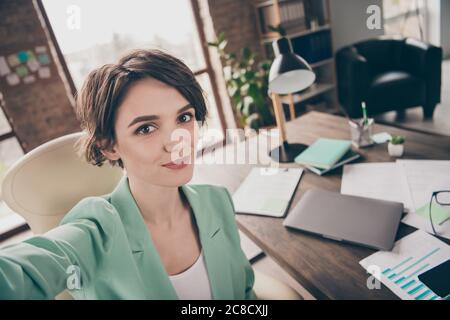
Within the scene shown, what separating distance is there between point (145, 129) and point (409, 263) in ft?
2.43

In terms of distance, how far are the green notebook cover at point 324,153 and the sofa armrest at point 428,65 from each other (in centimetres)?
233

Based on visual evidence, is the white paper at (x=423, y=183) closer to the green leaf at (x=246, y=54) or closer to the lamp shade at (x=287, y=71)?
the lamp shade at (x=287, y=71)

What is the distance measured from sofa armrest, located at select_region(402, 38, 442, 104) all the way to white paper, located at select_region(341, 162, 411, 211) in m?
2.47

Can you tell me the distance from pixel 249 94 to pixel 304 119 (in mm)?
1554

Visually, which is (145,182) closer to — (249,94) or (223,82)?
(249,94)

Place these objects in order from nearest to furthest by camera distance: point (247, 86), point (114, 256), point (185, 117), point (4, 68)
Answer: point (114, 256) < point (185, 117) < point (4, 68) < point (247, 86)

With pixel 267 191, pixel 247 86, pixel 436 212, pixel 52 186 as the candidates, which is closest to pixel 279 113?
pixel 267 191

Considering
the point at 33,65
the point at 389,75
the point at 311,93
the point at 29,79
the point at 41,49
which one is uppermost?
the point at 41,49

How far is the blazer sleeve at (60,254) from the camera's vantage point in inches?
21.4

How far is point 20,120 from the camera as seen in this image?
9.21ft

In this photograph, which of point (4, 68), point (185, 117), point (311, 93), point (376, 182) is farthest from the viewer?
point (311, 93)

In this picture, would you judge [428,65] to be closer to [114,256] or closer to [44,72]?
[114,256]

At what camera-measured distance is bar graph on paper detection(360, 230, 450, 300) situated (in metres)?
0.71

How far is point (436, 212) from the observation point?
922 millimetres
